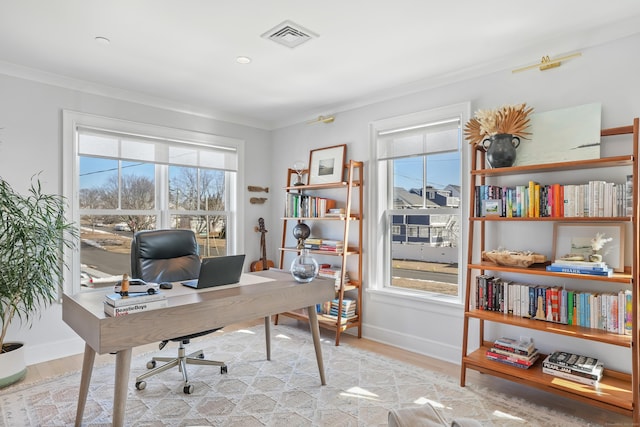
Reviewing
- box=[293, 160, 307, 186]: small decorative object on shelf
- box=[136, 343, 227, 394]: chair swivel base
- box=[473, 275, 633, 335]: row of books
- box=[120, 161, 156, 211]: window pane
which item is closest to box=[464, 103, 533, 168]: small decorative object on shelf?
box=[473, 275, 633, 335]: row of books

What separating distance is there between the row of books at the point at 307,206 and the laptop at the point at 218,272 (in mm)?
1691

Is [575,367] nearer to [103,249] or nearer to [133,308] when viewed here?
[133,308]

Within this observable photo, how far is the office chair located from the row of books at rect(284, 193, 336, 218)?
1363 millimetres

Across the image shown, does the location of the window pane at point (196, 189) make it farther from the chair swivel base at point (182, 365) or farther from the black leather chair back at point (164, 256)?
the chair swivel base at point (182, 365)

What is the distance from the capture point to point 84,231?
344 cm

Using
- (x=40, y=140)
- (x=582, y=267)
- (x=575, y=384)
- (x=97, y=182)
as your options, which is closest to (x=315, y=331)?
(x=575, y=384)

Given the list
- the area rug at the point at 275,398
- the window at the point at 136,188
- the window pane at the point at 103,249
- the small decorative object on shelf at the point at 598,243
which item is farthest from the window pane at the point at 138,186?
the small decorative object on shelf at the point at 598,243

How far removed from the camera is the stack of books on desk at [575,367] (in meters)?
2.21

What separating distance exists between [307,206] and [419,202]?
3.91ft

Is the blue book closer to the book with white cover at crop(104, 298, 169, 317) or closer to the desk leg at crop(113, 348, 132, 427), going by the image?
the book with white cover at crop(104, 298, 169, 317)

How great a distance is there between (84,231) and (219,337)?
1.58 metres

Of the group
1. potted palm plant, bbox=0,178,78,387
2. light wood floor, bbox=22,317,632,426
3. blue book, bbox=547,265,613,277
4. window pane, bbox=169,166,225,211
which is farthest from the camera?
window pane, bbox=169,166,225,211

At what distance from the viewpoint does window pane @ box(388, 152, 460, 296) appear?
3.32 metres

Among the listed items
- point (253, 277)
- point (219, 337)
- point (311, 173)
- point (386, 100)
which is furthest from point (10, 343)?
point (386, 100)
